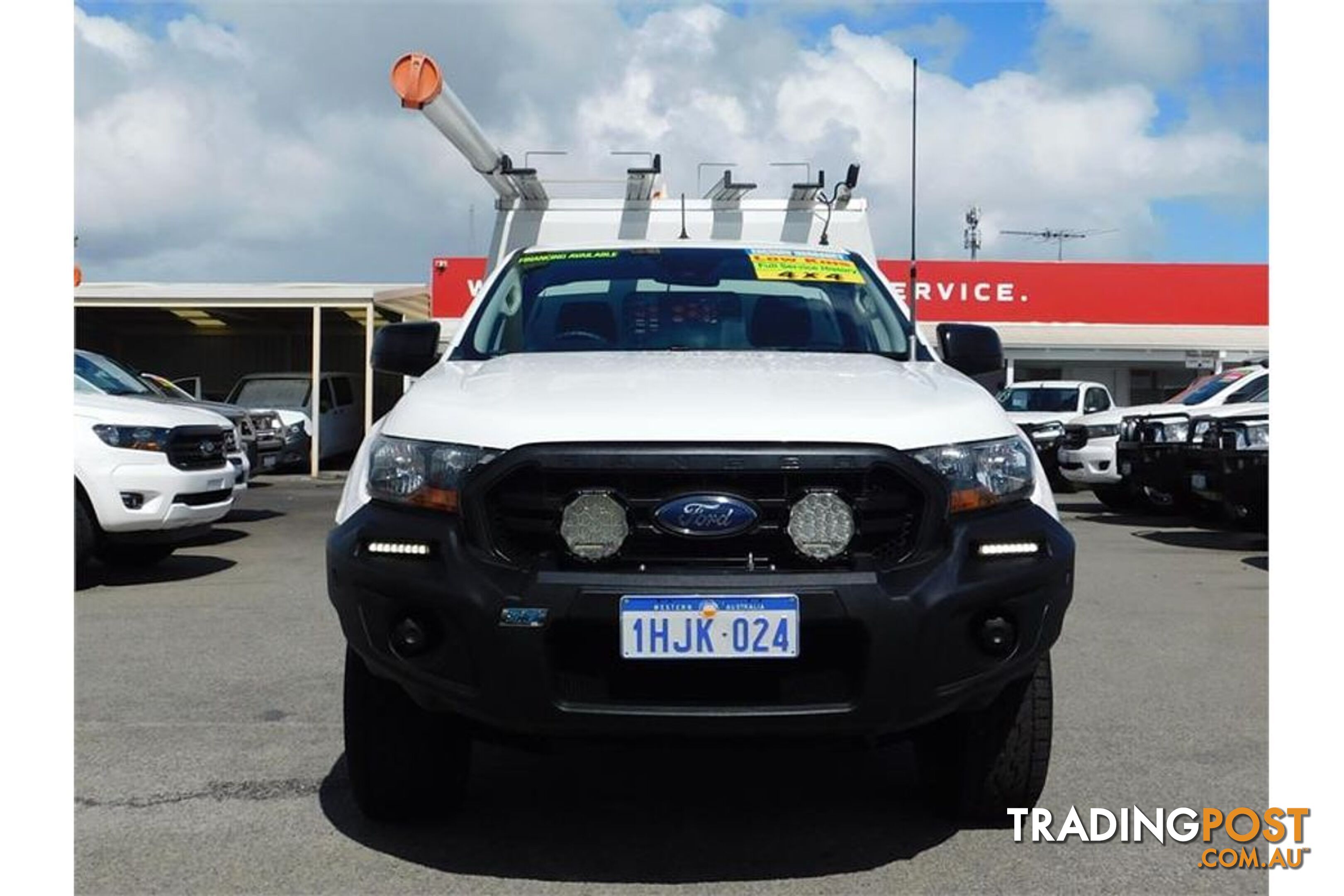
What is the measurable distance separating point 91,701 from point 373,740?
93.7 inches

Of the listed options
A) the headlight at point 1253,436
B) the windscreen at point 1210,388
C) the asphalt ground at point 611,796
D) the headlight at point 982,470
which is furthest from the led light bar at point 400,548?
the windscreen at point 1210,388

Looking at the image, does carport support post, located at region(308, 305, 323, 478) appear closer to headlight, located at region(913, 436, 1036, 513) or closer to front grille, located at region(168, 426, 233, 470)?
front grille, located at region(168, 426, 233, 470)

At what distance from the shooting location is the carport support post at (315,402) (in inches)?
806

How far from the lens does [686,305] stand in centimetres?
474

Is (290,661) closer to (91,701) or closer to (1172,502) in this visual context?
(91,701)

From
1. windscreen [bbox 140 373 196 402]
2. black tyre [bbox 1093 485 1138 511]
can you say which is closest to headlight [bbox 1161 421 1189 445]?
black tyre [bbox 1093 485 1138 511]

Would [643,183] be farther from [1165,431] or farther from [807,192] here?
[1165,431]

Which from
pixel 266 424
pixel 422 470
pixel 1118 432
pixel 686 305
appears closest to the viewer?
pixel 422 470

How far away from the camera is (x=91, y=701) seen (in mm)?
5383

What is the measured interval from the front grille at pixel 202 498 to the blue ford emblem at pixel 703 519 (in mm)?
6416

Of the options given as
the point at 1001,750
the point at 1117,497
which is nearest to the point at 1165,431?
the point at 1117,497

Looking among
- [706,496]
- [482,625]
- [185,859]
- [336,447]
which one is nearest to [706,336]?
[706,496]

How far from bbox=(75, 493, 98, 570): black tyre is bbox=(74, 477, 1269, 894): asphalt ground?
190cm

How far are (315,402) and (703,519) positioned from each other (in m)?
18.6
